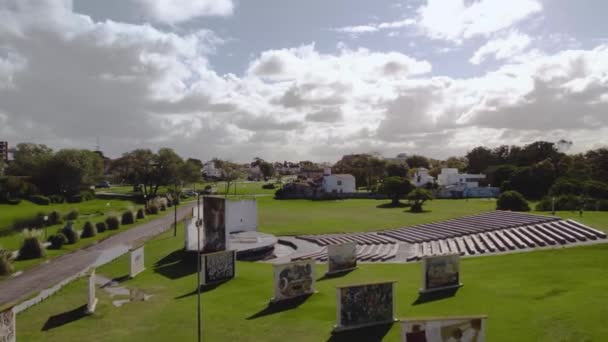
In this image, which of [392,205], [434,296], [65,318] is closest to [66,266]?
[65,318]

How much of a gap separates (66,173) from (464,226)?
64.7 meters

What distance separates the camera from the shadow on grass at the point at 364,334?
14.3 m

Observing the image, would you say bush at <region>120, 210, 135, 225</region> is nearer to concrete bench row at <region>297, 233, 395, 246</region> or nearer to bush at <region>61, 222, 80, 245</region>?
bush at <region>61, 222, 80, 245</region>

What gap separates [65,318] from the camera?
18.1 m

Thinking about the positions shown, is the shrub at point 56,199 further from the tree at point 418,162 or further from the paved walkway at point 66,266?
the tree at point 418,162

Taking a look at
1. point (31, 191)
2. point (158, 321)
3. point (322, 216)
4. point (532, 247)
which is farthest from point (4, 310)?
point (31, 191)

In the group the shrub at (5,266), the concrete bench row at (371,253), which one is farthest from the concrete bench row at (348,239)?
the shrub at (5,266)

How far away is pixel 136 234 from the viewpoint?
43625 millimetres

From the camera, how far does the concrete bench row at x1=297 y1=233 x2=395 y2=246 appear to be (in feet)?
121

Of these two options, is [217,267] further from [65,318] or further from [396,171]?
[396,171]

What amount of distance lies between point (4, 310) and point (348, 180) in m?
80.5

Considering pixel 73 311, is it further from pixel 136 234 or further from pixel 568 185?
pixel 568 185

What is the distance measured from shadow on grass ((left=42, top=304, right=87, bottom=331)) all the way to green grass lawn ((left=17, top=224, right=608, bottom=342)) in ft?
0.59

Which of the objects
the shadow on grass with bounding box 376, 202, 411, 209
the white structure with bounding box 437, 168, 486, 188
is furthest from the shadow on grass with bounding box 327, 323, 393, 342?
the white structure with bounding box 437, 168, 486, 188
